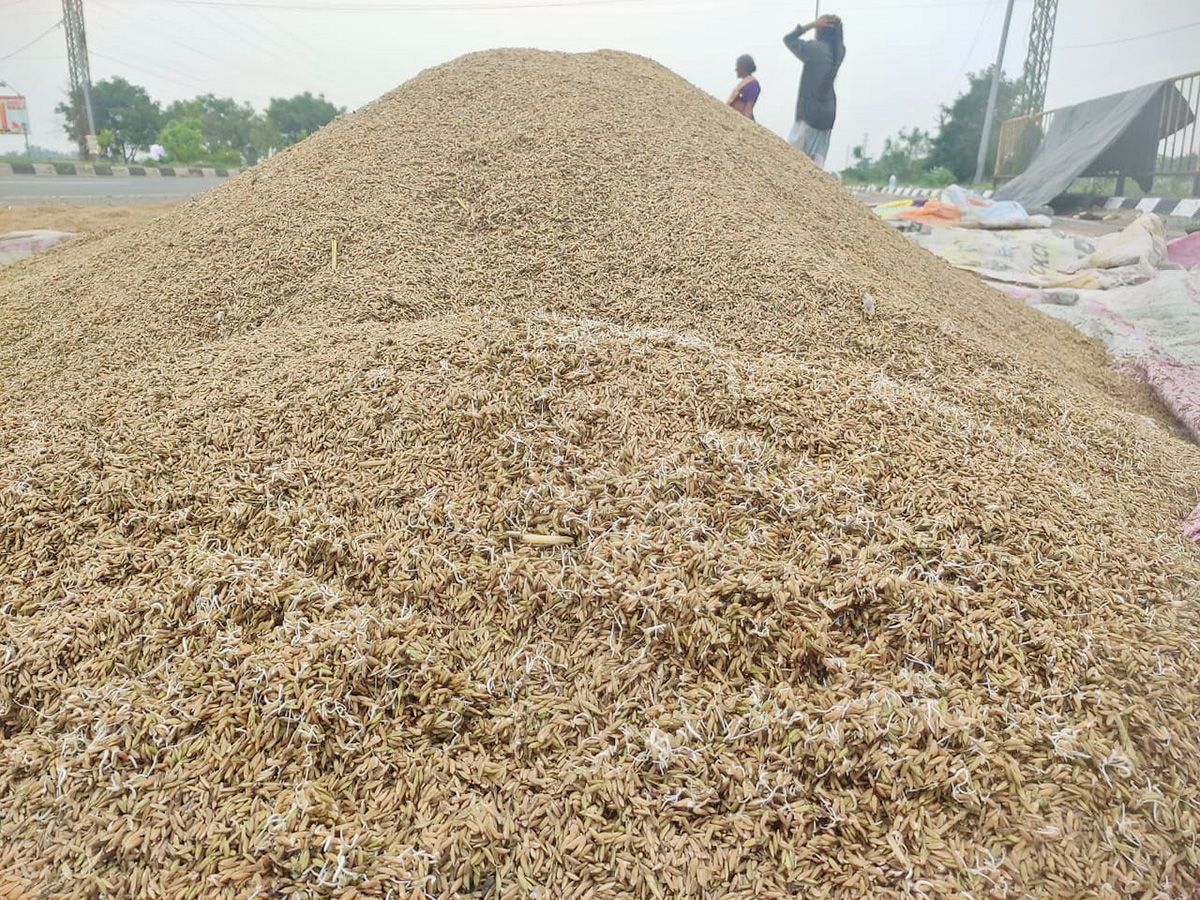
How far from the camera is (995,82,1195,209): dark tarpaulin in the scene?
8.83 m

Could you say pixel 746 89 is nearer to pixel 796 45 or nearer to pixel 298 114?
pixel 796 45

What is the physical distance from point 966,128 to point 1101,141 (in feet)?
48.6

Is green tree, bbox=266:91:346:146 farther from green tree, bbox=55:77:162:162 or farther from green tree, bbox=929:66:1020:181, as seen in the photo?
green tree, bbox=929:66:1020:181

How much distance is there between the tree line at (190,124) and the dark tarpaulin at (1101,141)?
19.4 metres

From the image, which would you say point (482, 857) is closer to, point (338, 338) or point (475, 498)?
point (475, 498)

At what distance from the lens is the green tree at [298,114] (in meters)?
37.7

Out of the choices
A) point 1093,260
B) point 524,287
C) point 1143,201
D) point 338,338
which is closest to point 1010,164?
point 1143,201

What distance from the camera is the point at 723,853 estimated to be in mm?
1238

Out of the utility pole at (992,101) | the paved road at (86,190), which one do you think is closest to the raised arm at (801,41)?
the paved road at (86,190)

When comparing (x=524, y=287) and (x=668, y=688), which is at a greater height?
(x=524, y=287)

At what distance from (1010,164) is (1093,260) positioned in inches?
332

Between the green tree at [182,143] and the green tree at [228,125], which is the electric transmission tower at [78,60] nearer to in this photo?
the green tree at [182,143]

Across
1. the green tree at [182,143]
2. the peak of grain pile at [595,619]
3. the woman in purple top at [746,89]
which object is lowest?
the peak of grain pile at [595,619]

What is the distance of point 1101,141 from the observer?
945 centimetres
